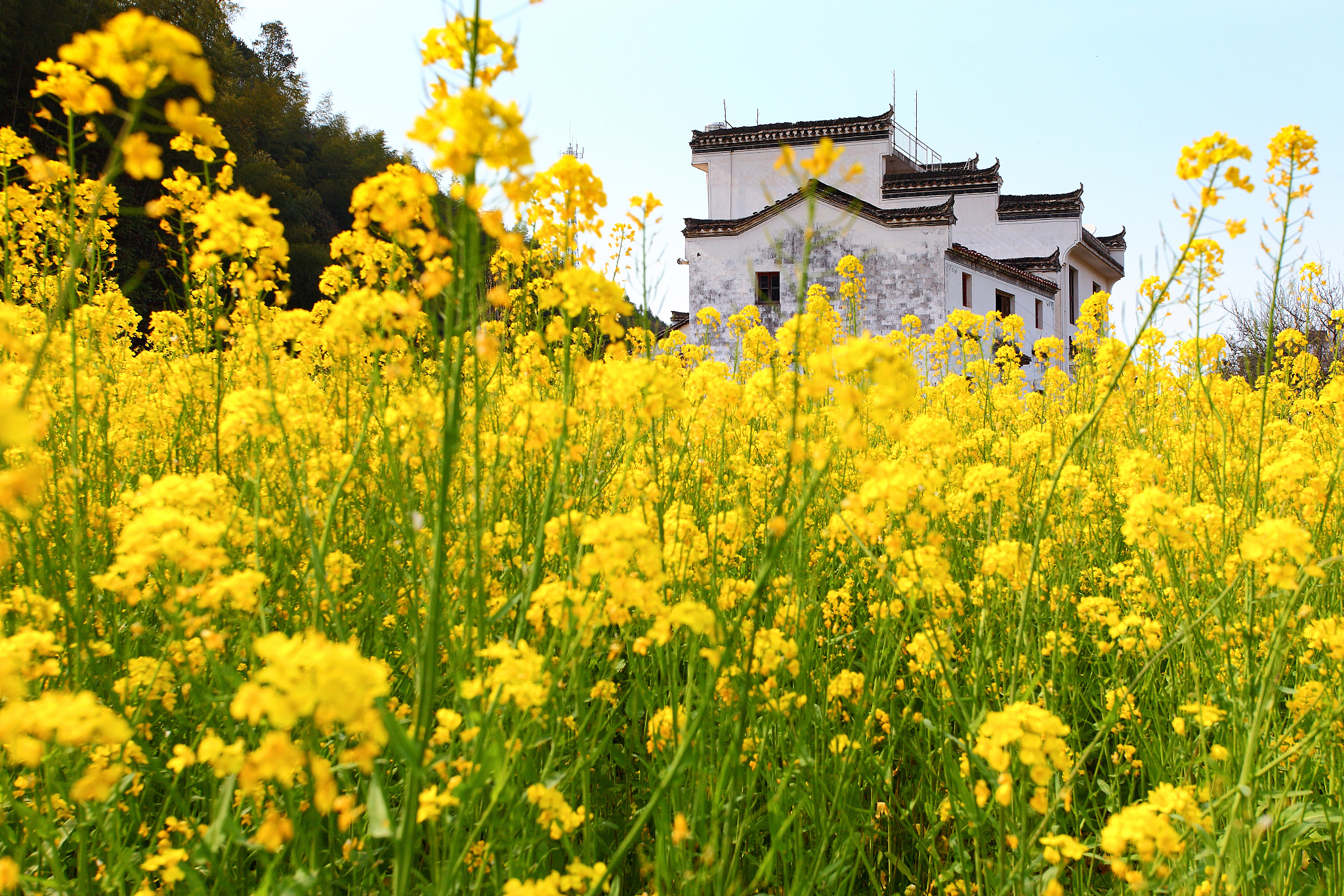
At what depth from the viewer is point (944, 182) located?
79.8 ft

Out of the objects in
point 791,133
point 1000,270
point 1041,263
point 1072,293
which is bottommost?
point 1000,270

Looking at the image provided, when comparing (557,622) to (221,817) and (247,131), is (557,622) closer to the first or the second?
(221,817)

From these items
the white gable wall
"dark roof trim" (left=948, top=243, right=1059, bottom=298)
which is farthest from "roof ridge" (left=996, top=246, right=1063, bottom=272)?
the white gable wall

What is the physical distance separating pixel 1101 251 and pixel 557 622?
30.7 m

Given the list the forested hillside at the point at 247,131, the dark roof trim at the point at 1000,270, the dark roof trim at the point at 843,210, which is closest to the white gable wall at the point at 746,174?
the dark roof trim at the point at 843,210

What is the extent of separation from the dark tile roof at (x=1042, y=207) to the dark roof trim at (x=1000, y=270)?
7.68 feet

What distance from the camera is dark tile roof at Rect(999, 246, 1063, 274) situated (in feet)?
80.9

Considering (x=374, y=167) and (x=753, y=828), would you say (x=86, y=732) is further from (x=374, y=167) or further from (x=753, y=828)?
(x=374, y=167)

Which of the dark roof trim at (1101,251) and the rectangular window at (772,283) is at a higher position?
the dark roof trim at (1101,251)

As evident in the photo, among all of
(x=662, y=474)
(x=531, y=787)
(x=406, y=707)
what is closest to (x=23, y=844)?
(x=406, y=707)

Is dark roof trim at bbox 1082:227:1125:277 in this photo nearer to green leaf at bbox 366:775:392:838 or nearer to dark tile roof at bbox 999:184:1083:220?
dark tile roof at bbox 999:184:1083:220

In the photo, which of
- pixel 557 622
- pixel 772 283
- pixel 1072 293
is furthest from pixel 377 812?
pixel 1072 293

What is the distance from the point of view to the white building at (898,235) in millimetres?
20047

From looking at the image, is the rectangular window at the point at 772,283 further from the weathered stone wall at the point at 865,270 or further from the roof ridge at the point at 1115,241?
the roof ridge at the point at 1115,241
